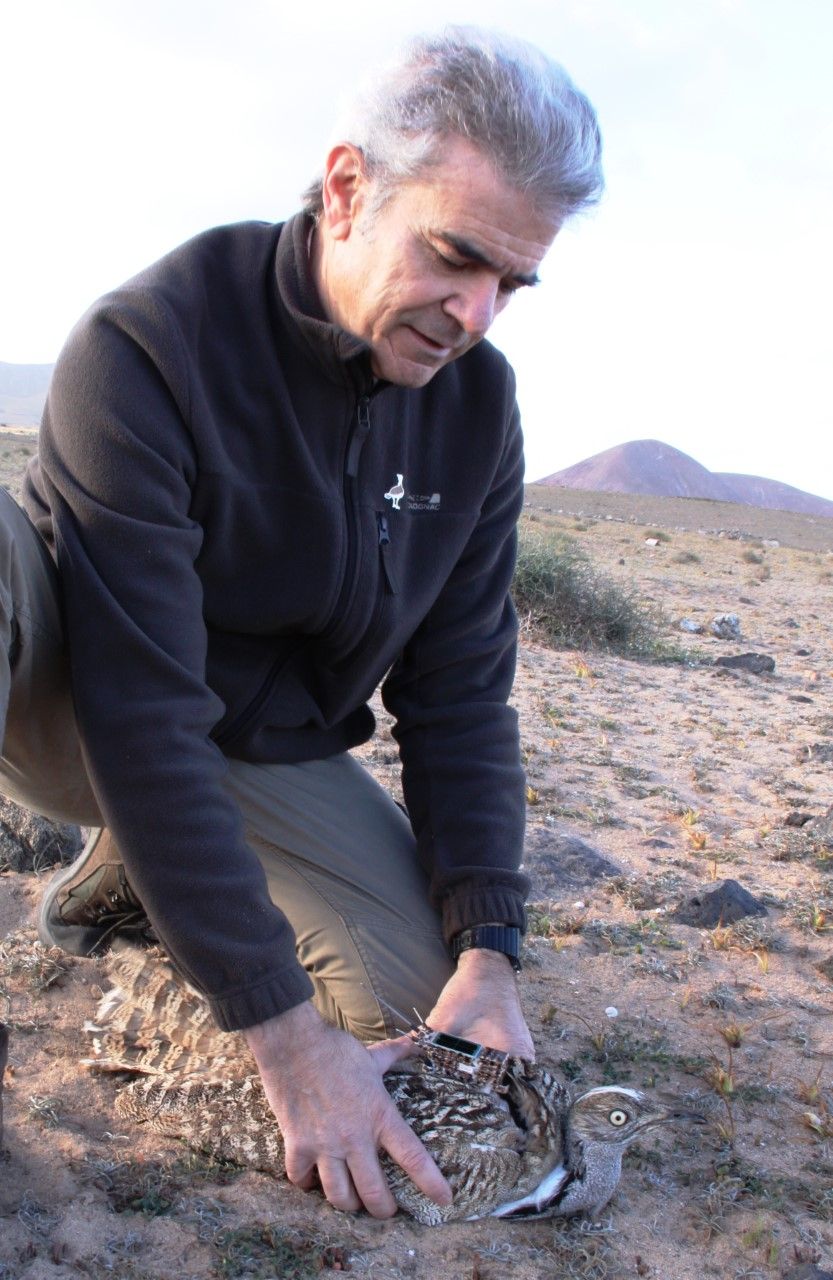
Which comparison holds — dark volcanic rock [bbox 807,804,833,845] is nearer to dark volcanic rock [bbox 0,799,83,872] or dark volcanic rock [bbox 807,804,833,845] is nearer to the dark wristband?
the dark wristband

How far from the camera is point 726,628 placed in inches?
419

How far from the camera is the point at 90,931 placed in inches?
142

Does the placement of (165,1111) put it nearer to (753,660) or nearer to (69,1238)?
(69,1238)

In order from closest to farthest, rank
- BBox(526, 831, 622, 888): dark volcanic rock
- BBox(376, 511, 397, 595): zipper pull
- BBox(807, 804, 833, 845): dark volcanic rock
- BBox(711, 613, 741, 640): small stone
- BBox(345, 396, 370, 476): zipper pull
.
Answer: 1. BBox(345, 396, 370, 476): zipper pull
2. BBox(376, 511, 397, 595): zipper pull
3. BBox(526, 831, 622, 888): dark volcanic rock
4. BBox(807, 804, 833, 845): dark volcanic rock
5. BBox(711, 613, 741, 640): small stone

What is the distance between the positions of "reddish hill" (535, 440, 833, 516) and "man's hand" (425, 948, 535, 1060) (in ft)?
184

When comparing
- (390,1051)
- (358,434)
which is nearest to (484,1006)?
(390,1051)

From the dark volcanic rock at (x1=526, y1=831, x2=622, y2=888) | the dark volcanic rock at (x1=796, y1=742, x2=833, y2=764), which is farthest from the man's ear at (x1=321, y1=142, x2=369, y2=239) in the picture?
the dark volcanic rock at (x1=796, y1=742, x2=833, y2=764)

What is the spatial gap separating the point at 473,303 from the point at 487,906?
5.24ft

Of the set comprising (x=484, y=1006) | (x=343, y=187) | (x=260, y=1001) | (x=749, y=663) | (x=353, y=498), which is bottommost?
(x=484, y=1006)

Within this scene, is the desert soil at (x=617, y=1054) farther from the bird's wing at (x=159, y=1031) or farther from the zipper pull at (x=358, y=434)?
the zipper pull at (x=358, y=434)

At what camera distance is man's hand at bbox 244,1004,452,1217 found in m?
2.52

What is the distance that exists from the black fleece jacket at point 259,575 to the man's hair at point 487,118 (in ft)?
1.27

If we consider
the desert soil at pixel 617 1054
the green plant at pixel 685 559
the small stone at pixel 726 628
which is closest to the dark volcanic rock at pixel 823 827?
the desert soil at pixel 617 1054

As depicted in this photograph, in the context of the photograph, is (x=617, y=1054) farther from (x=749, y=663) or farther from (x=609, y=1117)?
(x=749, y=663)
